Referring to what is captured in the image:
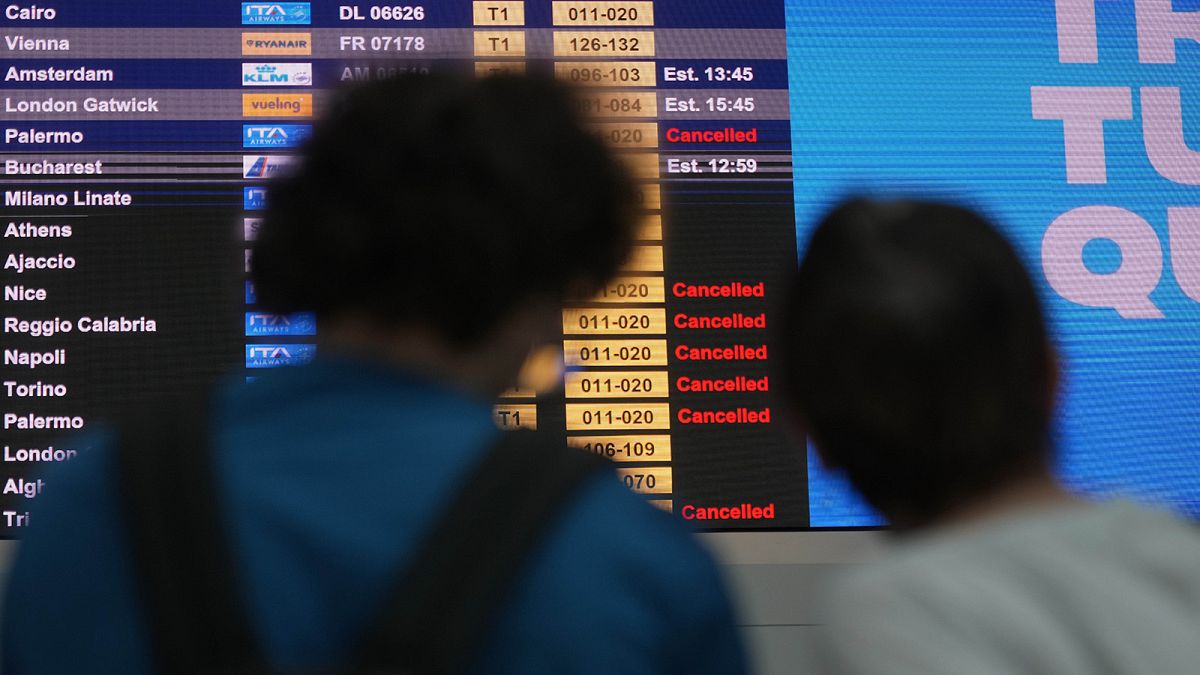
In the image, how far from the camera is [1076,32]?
209 centimetres

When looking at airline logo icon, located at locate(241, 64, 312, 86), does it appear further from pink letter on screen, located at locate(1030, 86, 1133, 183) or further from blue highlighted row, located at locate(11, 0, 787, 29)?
pink letter on screen, located at locate(1030, 86, 1133, 183)

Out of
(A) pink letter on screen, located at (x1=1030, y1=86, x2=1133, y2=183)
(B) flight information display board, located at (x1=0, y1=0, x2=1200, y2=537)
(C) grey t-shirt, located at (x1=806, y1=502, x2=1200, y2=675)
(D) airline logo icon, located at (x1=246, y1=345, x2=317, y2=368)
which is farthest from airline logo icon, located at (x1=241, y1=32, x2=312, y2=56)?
(C) grey t-shirt, located at (x1=806, y1=502, x2=1200, y2=675)

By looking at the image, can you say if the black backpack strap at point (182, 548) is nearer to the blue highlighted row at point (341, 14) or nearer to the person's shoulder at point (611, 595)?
the person's shoulder at point (611, 595)

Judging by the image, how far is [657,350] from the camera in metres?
1.95

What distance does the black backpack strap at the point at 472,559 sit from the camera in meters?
0.68

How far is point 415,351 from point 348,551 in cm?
13

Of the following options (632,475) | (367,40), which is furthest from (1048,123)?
(367,40)

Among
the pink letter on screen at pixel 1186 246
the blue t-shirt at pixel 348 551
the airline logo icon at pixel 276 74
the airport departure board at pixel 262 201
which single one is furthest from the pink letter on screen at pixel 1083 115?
the blue t-shirt at pixel 348 551

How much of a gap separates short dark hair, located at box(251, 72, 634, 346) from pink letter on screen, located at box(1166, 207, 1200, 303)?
147 centimetres

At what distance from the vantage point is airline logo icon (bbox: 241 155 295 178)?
76.2 inches

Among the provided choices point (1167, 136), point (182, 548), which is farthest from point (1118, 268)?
point (182, 548)

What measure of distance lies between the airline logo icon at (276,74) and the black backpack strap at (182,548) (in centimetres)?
130

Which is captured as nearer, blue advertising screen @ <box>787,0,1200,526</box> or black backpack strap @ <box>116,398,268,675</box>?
black backpack strap @ <box>116,398,268,675</box>

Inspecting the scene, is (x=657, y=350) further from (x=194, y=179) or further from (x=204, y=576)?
(x=204, y=576)
